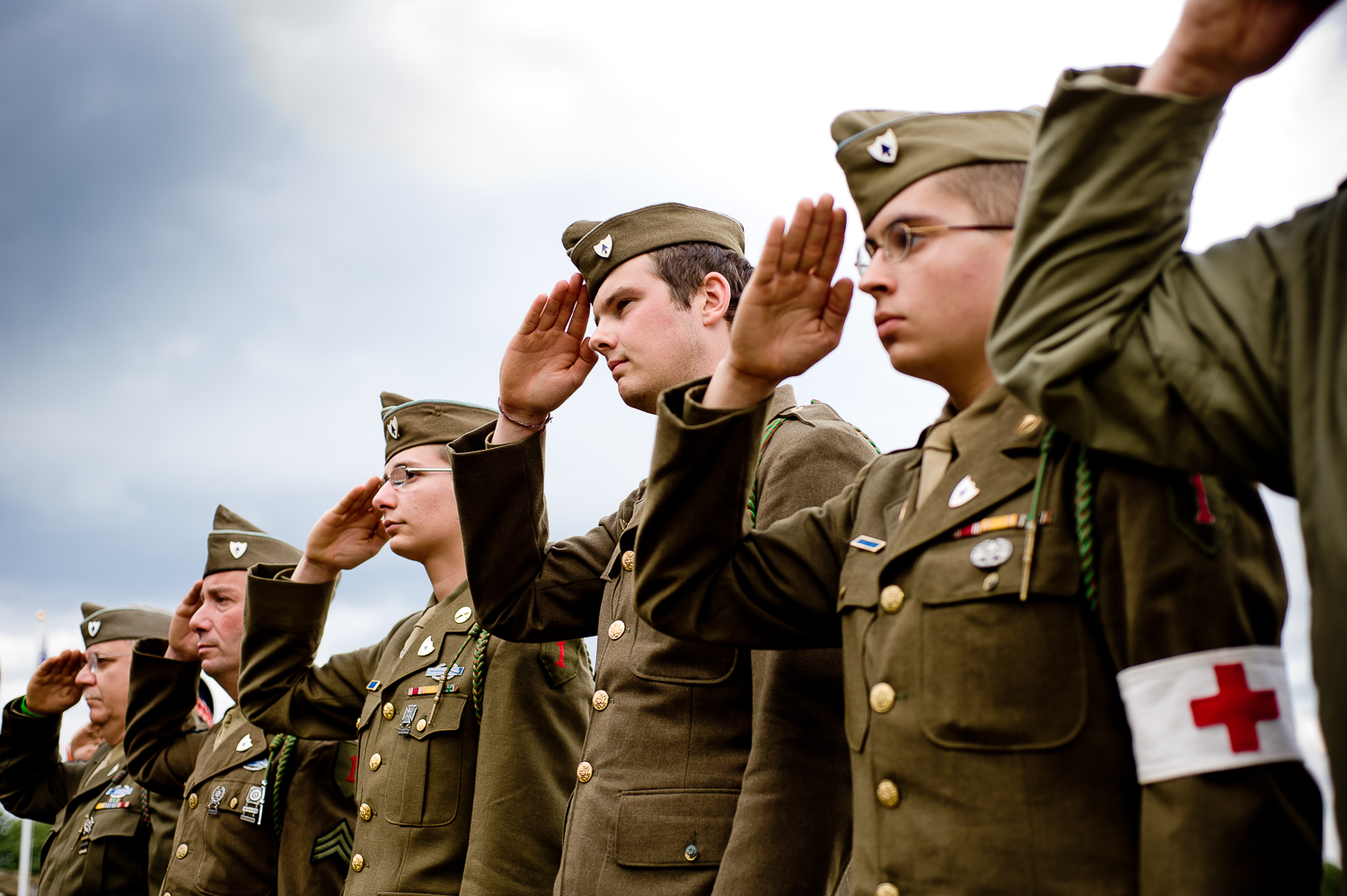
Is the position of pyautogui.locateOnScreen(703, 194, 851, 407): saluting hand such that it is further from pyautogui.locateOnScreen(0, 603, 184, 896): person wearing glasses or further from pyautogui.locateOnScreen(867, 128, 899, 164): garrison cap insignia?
pyautogui.locateOnScreen(0, 603, 184, 896): person wearing glasses

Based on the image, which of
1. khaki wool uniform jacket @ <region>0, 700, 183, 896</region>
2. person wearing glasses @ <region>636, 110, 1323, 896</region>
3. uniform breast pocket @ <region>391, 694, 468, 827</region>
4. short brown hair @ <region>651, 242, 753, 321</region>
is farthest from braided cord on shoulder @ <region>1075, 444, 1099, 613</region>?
khaki wool uniform jacket @ <region>0, 700, 183, 896</region>

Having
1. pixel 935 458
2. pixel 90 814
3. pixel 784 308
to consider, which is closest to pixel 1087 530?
pixel 935 458

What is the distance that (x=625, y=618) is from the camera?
2975 mm

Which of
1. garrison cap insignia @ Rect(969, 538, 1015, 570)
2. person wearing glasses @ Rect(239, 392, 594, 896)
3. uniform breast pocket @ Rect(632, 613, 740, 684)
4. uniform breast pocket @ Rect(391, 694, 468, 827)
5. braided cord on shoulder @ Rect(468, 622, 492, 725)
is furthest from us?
braided cord on shoulder @ Rect(468, 622, 492, 725)

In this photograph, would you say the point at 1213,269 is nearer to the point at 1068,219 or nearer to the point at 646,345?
the point at 1068,219

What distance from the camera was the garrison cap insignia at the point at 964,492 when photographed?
1.91 metres

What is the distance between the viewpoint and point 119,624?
7359mm

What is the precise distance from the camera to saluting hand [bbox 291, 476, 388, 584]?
4902 millimetres

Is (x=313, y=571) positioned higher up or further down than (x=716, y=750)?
higher up

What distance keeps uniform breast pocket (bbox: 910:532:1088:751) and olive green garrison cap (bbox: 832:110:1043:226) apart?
2.46ft

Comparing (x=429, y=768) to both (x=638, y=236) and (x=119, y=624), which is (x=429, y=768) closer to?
(x=638, y=236)

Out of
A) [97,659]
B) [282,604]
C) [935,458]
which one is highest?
[935,458]

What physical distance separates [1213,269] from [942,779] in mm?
830

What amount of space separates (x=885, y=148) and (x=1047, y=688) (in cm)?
108
